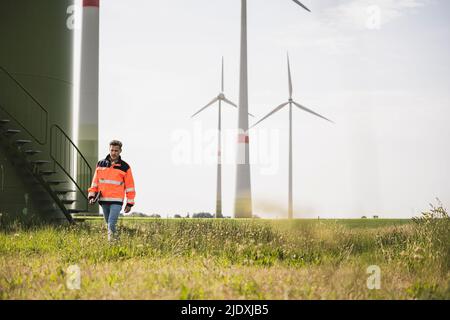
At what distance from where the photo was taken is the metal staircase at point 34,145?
17.7 m

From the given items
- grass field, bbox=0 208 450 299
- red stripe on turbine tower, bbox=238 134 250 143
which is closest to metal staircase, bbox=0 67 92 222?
grass field, bbox=0 208 450 299

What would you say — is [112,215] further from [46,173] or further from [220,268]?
[46,173]

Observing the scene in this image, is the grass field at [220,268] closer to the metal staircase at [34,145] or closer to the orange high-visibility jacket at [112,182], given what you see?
the orange high-visibility jacket at [112,182]

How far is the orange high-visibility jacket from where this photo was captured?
40.1ft

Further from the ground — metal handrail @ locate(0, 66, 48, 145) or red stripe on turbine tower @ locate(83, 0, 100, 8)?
red stripe on turbine tower @ locate(83, 0, 100, 8)

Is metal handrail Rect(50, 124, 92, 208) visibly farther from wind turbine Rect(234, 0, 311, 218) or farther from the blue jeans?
wind turbine Rect(234, 0, 311, 218)

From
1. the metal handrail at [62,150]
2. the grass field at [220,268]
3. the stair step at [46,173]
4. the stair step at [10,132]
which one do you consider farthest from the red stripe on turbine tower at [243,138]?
the grass field at [220,268]

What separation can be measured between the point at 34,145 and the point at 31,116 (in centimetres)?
88

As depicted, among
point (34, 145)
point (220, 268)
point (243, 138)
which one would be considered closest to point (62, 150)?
point (34, 145)

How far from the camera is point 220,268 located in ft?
28.0

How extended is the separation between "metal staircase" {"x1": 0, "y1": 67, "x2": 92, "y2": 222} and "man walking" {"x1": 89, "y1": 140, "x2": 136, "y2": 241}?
5664mm

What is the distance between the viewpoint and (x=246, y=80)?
39.7m
